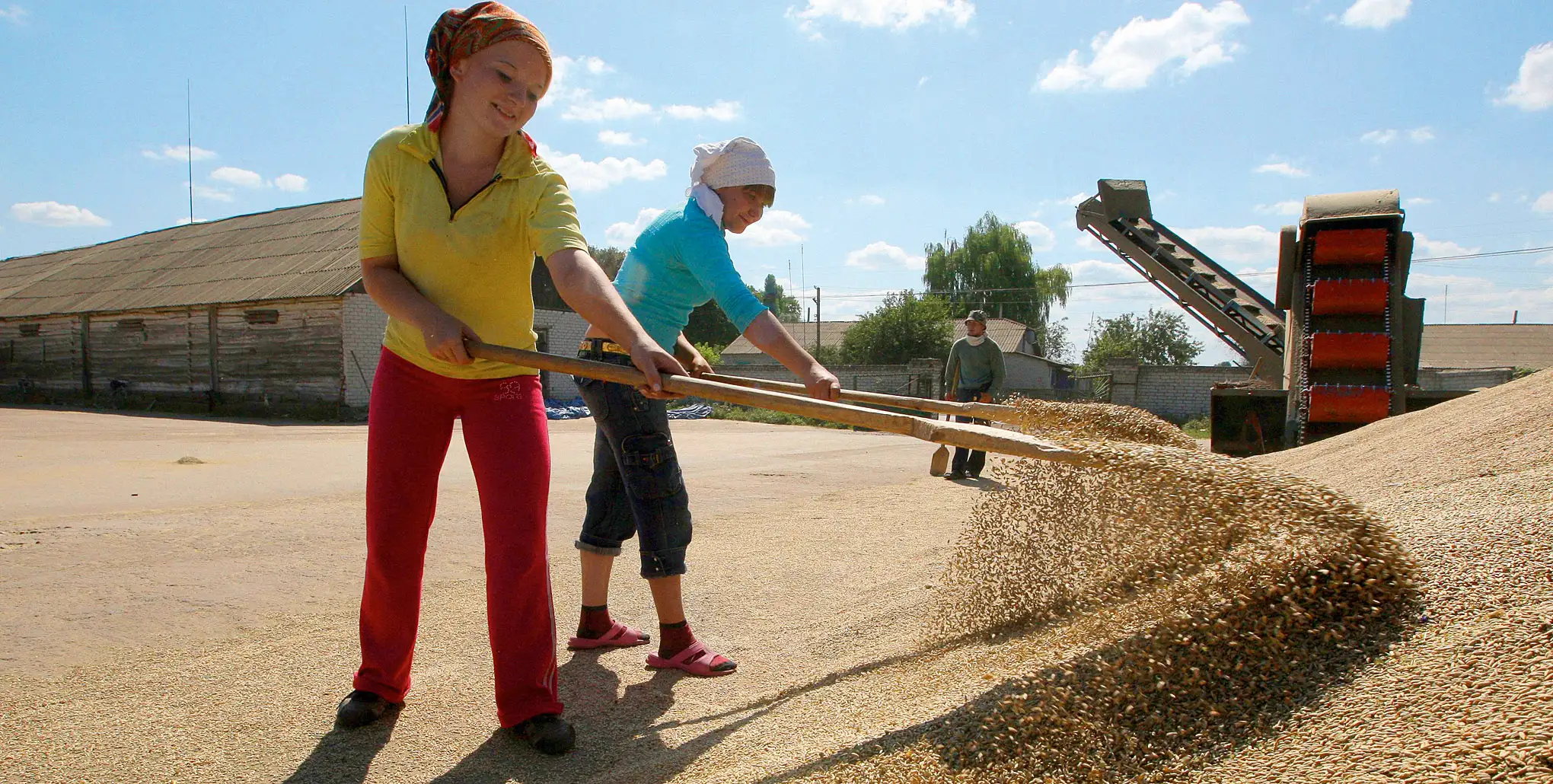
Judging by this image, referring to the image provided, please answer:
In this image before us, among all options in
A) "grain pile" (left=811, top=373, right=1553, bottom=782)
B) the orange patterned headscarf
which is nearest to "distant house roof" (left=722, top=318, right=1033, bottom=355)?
the orange patterned headscarf

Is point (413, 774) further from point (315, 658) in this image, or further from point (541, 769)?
point (315, 658)

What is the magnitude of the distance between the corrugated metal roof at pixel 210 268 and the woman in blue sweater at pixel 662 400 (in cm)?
1702

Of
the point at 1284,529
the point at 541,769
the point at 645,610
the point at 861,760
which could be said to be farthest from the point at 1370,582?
the point at 645,610

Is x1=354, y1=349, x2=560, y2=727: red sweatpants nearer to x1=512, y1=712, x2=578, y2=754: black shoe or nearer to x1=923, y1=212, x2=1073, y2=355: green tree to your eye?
x1=512, y1=712, x2=578, y2=754: black shoe

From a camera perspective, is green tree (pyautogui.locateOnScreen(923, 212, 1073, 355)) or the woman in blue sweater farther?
green tree (pyautogui.locateOnScreen(923, 212, 1073, 355))

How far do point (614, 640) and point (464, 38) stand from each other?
1.95 m

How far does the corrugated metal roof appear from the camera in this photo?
20.0 meters

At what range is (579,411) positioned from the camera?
20.1 m

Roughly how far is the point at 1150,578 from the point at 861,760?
2.68ft

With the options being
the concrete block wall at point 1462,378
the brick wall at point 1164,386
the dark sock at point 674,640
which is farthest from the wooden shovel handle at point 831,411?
the concrete block wall at point 1462,378

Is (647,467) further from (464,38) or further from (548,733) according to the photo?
(464,38)

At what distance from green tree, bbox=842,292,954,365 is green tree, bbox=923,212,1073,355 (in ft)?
28.9

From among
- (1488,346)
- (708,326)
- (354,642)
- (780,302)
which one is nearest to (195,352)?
(354,642)

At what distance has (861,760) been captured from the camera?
1850 millimetres
